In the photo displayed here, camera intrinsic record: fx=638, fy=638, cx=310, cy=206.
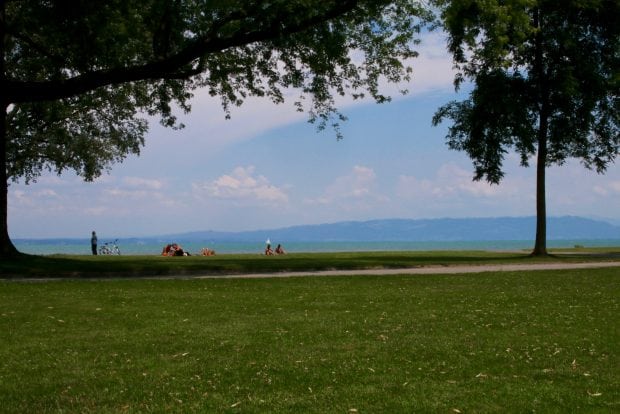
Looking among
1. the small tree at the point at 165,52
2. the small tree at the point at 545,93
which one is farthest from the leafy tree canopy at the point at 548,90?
the small tree at the point at 165,52

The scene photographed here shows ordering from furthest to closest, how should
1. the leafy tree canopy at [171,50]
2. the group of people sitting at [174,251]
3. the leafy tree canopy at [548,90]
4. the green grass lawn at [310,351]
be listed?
the group of people sitting at [174,251] → the leafy tree canopy at [548,90] → the leafy tree canopy at [171,50] → the green grass lawn at [310,351]

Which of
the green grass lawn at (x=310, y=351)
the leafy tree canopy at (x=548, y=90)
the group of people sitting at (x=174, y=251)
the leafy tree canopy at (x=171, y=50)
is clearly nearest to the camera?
the green grass lawn at (x=310, y=351)

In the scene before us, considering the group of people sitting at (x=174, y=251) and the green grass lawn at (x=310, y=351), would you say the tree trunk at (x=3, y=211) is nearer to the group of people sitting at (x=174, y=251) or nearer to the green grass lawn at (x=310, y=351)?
the green grass lawn at (x=310, y=351)

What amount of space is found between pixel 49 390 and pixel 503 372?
572 centimetres

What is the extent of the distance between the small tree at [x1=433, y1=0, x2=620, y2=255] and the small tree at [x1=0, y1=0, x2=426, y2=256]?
8950 mm

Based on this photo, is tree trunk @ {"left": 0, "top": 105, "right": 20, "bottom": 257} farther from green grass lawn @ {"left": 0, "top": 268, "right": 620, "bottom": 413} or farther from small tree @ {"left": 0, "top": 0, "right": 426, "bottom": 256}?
green grass lawn @ {"left": 0, "top": 268, "right": 620, "bottom": 413}

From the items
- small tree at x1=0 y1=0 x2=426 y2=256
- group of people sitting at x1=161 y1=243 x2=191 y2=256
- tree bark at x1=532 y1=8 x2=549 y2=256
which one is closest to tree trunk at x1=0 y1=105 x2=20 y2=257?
small tree at x1=0 y1=0 x2=426 y2=256

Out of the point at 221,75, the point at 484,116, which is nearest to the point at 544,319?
the point at 221,75

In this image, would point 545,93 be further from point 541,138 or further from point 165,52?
point 165,52

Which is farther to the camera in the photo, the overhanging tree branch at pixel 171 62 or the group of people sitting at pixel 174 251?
the group of people sitting at pixel 174 251

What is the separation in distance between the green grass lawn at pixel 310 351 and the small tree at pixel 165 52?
36.5 feet

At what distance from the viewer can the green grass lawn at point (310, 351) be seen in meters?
7.21

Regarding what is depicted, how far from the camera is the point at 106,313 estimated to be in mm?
13703

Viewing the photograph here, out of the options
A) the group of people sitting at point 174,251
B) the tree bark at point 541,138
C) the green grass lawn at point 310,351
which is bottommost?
the green grass lawn at point 310,351
